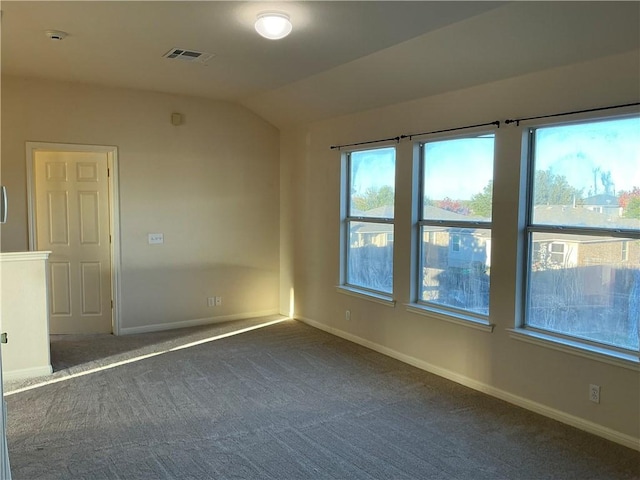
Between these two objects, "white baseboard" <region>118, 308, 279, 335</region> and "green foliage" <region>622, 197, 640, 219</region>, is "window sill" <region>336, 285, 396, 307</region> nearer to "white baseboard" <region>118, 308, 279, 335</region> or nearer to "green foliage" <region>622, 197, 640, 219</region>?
"white baseboard" <region>118, 308, 279, 335</region>

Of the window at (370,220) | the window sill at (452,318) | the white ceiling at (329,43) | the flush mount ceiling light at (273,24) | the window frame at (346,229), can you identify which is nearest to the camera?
the white ceiling at (329,43)

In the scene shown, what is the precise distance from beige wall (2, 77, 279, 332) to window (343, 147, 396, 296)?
1.36m

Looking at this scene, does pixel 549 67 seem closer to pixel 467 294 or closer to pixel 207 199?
pixel 467 294

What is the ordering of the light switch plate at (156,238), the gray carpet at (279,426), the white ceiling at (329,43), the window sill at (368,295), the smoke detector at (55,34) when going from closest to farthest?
the gray carpet at (279,426), the white ceiling at (329,43), the smoke detector at (55,34), the window sill at (368,295), the light switch plate at (156,238)

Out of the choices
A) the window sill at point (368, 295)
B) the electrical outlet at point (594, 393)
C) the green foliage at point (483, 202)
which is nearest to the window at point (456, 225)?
the green foliage at point (483, 202)

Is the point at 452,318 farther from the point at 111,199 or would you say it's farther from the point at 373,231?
the point at 111,199

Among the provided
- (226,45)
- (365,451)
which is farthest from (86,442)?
(226,45)

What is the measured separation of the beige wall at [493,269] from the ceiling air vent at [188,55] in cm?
166

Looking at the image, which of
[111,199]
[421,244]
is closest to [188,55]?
[111,199]

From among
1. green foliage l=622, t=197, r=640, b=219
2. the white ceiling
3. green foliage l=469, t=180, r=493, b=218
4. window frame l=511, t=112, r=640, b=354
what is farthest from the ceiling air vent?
green foliage l=622, t=197, r=640, b=219

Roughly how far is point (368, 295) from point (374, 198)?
982 mm

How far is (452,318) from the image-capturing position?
420cm

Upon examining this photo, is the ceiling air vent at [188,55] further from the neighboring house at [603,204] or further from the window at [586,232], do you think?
the neighboring house at [603,204]

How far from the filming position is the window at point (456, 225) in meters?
4.06
